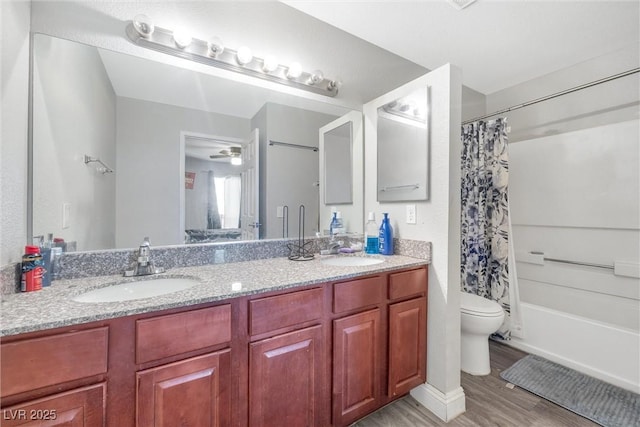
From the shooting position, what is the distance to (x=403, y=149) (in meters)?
1.79

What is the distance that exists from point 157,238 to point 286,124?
1.03 metres

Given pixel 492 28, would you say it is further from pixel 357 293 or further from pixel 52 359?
pixel 52 359

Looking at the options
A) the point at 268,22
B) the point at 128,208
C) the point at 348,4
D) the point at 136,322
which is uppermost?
the point at 348,4

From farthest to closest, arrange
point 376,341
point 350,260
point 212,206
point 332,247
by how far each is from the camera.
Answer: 1. point 332,247
2. point 350,260
3. point 212,206
4. point 376,341

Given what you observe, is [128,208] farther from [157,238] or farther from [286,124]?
[286,124]

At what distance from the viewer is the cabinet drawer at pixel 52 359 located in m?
0.69

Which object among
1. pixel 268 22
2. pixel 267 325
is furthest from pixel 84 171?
pixel 268 22

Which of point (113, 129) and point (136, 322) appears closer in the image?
point (136, 322)

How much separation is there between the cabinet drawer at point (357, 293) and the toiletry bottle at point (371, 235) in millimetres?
450

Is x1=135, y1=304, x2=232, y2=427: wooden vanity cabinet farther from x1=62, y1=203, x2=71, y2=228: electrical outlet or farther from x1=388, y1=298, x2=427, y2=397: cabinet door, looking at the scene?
x1=388, y1=298, x2=427, y2=397: cabinet door

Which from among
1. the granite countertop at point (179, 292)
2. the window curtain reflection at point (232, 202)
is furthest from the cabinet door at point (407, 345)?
the window curtain reflection at point (232, 202)

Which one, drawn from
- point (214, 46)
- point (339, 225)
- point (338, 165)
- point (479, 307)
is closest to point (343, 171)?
Result: point (338, 165)

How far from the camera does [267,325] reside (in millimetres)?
1076

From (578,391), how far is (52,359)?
2.72 metres
